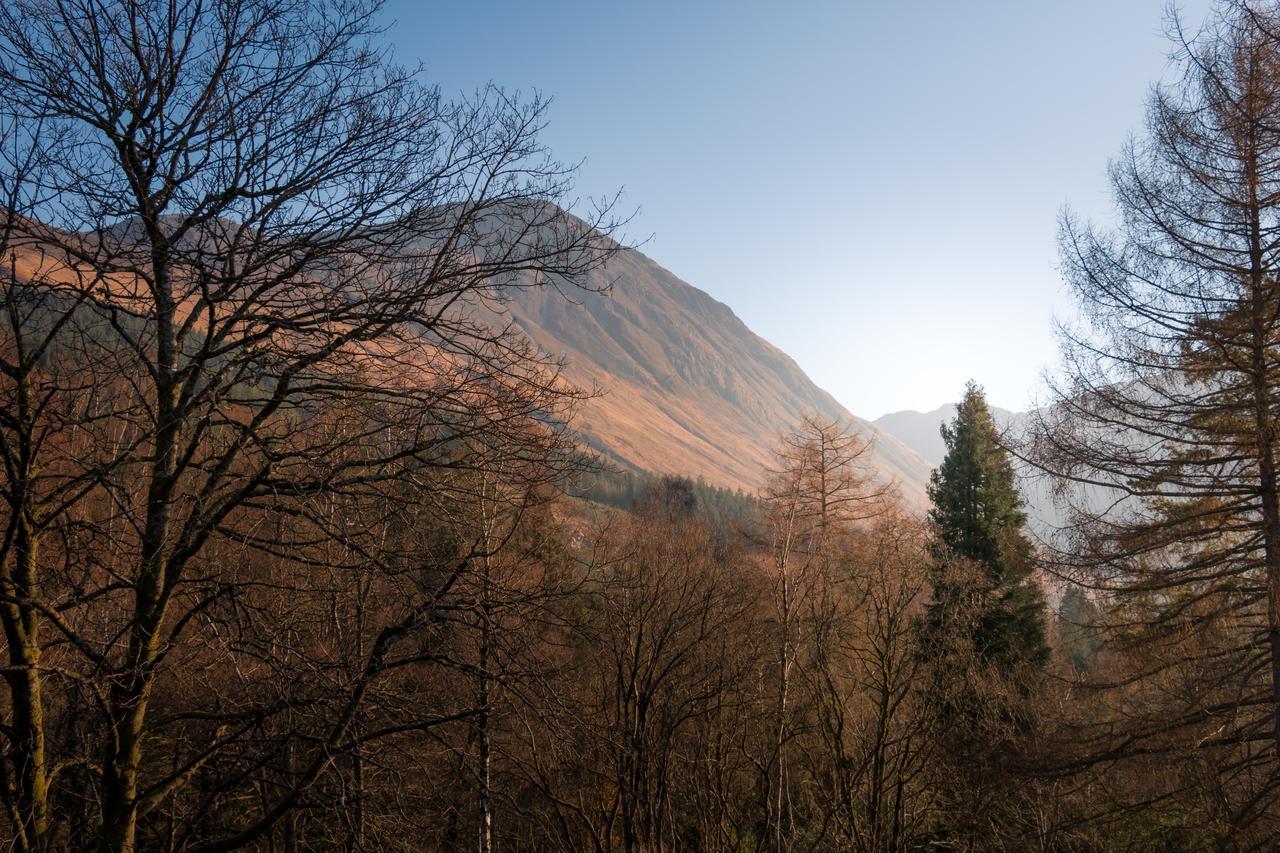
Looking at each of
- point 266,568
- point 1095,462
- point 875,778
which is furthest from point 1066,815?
point 266,568

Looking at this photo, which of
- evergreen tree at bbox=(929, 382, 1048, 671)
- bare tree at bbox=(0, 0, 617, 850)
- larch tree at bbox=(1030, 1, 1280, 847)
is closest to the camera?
bare tree at bbox=(0, 0, 617, 850)

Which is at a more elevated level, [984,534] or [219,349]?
[219,349]

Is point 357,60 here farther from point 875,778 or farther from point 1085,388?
point 1085,388

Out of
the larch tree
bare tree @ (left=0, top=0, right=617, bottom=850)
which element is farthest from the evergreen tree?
bare tree @ (left=0, top=0, right=617, bottom=850)

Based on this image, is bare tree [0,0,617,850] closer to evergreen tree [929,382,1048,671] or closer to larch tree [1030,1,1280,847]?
larch tree [1030,1,1280,847]

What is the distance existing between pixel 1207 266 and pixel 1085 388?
1.87 m

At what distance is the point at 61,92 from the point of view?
3.16 metres

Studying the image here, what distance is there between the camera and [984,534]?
19.2 metres

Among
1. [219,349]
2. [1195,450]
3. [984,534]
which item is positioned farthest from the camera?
[984,534]

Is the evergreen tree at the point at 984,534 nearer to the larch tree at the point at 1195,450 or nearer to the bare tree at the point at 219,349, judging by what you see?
the larch tree at the point at 1195,450

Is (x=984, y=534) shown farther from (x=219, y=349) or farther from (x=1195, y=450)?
(x=219, y=349)

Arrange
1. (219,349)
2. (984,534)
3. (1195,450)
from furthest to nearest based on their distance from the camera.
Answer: (984,534), (1195,450), (219,349)

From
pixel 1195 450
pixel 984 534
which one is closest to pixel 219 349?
pixel 1195 450

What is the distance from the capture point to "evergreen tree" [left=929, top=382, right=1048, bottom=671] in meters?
17.2
